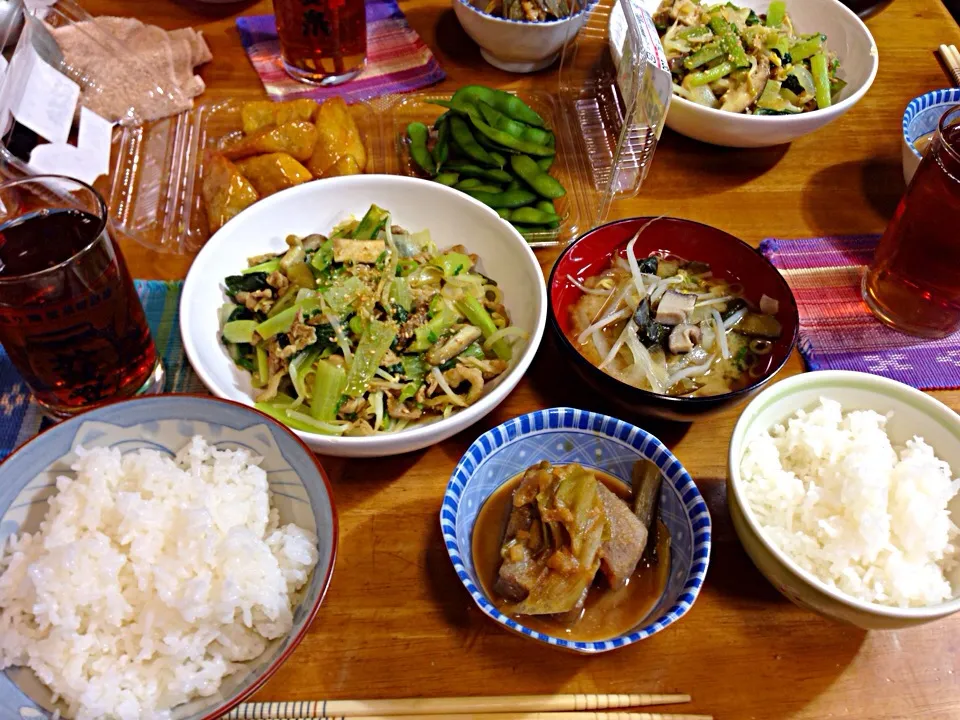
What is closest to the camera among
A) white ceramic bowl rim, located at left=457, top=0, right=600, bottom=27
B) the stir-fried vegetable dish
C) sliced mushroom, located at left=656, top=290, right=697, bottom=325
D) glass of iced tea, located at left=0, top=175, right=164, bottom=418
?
glass of iced tea, located at left=0, top=175, right=164, bottom=418

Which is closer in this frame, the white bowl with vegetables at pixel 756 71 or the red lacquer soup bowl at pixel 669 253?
the red lacquer soup bowl at pixel 669 253

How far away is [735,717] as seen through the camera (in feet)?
4.42

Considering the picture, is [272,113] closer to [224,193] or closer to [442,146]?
[224,193]

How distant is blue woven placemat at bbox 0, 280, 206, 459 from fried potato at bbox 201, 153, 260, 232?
244 mm

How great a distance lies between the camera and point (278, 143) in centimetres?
219

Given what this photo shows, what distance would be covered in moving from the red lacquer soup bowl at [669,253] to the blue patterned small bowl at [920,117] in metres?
0.78

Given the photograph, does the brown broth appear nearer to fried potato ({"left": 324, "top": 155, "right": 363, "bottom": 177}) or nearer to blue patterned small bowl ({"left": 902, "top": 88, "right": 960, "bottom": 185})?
fried potato ({"left": 324, "top": 155, "right": 363, "bottom": 177})

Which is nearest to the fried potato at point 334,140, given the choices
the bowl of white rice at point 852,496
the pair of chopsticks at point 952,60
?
the bowl of white rice at point 852,496

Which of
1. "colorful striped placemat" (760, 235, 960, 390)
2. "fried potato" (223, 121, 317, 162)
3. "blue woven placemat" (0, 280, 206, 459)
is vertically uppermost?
"fried potato" (223, 121, 317, 162)

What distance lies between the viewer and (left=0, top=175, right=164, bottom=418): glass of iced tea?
1.40m

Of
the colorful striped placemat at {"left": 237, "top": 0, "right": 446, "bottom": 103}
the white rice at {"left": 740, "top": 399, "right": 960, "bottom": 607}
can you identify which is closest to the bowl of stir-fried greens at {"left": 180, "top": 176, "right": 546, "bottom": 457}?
the white rice at {"left": 740, "top": 399, "right": 960, "bottom": 607}

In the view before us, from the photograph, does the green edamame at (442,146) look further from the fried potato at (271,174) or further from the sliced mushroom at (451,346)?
the sliced mushroom at (451,346)

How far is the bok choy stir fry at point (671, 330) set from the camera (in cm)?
180

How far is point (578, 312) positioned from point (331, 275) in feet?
2.20
